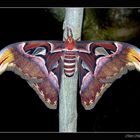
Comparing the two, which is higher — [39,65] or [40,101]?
[39,65]

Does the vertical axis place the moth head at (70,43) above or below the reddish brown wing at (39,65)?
above

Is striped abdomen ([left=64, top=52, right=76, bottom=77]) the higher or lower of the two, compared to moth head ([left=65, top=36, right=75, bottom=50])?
lower

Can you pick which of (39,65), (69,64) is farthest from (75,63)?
(39,65)

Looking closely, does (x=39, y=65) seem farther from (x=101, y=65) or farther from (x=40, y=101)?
(x=101, y=65)
